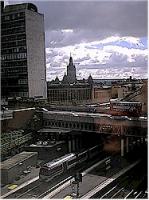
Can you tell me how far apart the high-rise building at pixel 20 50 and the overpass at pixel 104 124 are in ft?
14.0

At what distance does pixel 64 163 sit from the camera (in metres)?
4.48

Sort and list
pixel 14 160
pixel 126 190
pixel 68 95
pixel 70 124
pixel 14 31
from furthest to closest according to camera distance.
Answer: pixel 68 95 → pixel 14 31 → pixel 70 124 → pixel 14 160 → pixel 126 190

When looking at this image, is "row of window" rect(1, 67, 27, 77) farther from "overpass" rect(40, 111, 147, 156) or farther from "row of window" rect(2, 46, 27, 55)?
A: "overpass" rect(40, 111, 147, 156)

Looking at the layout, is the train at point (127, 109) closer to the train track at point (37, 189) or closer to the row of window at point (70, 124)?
the row of window at point (70, 124)

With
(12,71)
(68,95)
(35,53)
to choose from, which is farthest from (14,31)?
(68,95)

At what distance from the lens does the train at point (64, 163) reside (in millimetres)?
4148

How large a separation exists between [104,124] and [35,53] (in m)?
6.06

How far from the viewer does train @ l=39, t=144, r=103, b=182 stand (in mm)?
4148

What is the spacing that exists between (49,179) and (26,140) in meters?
1.87

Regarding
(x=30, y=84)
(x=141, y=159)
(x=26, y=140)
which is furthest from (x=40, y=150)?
(x=30, y=84)

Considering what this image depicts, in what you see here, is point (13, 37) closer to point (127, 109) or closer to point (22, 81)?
point (22, 81)

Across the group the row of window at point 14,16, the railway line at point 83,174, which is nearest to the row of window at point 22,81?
the row of window at point 14,16

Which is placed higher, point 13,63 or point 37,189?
point 13,63

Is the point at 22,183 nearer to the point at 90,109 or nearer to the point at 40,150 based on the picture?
the point at 40,150
